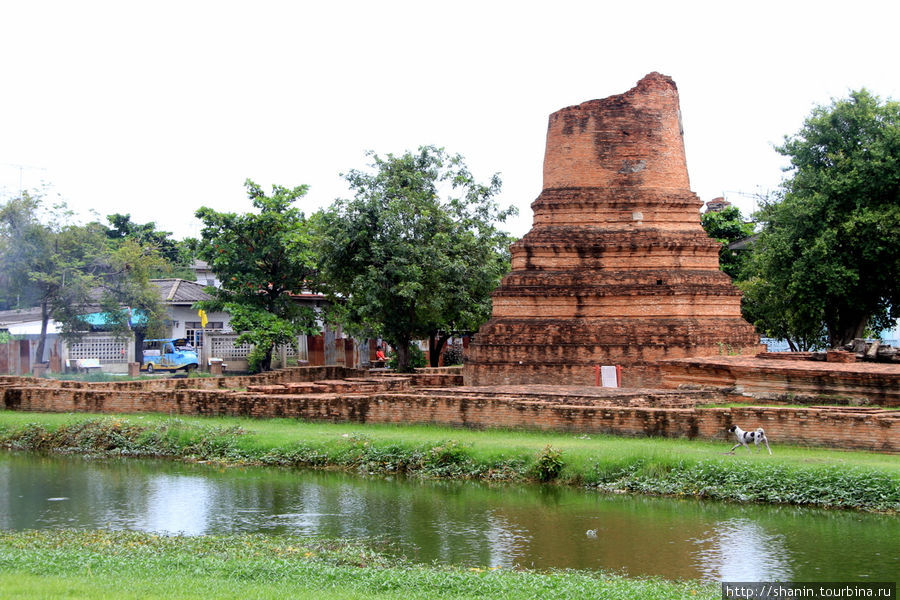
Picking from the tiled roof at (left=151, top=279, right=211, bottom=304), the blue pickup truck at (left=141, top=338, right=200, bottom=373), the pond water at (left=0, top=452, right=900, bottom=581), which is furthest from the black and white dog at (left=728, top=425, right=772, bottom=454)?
the tiled roof at (left=151, top=279, right=211, bottom=304)

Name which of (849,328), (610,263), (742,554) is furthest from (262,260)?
(742,554)

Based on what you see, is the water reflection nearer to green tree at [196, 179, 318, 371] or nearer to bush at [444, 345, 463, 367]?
green tree at [196, 179, 318, 371]

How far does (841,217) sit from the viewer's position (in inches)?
1168

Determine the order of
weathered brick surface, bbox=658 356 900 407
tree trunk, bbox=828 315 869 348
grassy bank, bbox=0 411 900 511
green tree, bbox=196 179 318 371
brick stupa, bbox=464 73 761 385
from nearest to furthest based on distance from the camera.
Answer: grassy bank, bbox=0 411 900 511 < weathered brick surface, bbox=658 356 900 407 < brick stupa, bbox=464 73 761 385 < tree trunk, bbox=828 315 869 348 < green tree, bbox=196 179 318 371

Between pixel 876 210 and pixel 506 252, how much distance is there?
11.6m

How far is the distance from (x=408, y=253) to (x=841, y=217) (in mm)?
12701

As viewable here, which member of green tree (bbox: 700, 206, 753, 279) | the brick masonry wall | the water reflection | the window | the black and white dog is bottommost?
the water reflection

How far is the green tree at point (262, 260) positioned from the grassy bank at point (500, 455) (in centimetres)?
1226

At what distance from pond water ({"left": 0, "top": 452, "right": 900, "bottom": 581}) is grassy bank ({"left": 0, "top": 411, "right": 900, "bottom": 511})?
0.37 m

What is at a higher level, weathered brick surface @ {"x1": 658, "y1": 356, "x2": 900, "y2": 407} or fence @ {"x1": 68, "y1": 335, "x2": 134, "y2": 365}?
fence @ {"x1": 68, "y1": 335, "x2": 134, "y2": 365}

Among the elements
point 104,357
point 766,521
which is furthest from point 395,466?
point 104,357

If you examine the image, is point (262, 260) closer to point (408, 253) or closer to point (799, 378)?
point (408, 253)

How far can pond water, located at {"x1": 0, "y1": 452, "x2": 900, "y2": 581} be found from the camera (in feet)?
37.2

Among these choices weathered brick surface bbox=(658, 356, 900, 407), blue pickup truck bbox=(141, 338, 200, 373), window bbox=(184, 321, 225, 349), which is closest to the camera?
weathered brick surface bbox=(658, 356, 900, 407)
